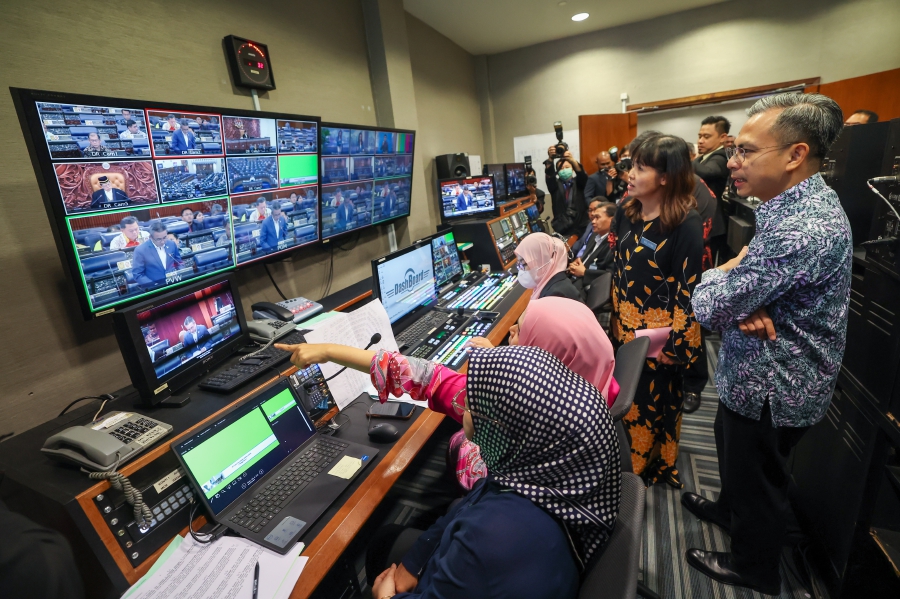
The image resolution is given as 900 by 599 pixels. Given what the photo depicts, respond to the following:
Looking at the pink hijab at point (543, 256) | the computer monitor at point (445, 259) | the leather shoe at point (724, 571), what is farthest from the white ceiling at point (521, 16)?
the leather shoe at point (724, 571)

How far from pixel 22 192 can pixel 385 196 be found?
6.24 feet

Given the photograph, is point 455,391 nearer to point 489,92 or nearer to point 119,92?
point 119,92

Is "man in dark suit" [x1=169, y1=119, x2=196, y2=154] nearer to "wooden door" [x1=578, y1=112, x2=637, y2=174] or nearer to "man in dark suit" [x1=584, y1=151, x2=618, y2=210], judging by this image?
"man in dark suit" [x1=584, y1=151, x2=618, y2=210]

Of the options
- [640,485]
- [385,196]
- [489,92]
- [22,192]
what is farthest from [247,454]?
[489,92]

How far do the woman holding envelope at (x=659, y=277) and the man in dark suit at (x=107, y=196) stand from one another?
1873mm

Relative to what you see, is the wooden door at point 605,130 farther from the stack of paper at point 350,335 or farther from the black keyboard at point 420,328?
the stack of paper at point 350,335

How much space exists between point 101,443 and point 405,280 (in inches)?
52.5

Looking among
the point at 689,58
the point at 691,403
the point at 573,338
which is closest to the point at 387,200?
the point at 573,338

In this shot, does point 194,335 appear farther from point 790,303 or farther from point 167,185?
point 790,303

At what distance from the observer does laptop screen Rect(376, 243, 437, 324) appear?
1889mm

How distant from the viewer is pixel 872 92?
418 cm

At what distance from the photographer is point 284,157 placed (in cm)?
195

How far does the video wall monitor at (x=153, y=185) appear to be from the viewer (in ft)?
3.78

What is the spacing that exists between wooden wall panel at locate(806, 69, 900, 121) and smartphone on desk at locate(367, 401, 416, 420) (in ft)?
18.8
